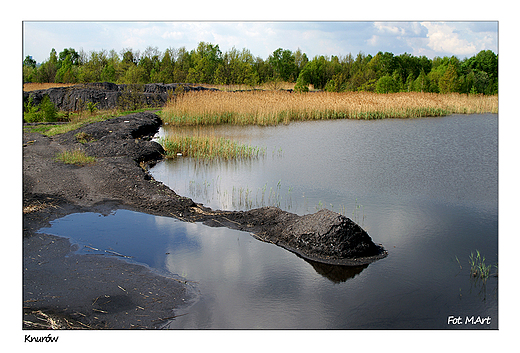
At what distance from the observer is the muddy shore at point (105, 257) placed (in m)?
4.07

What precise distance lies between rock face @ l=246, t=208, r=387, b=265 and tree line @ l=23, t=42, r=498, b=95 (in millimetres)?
25070

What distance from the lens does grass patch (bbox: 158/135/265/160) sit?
39.1ft

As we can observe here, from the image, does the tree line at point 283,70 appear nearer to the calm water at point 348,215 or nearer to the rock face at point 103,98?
the rock face at point 103,98

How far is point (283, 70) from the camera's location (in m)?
46.8

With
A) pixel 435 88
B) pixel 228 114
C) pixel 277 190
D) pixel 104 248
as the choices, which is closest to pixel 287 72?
pixel 435 88

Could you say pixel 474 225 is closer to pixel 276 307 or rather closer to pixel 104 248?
pixel 276 307

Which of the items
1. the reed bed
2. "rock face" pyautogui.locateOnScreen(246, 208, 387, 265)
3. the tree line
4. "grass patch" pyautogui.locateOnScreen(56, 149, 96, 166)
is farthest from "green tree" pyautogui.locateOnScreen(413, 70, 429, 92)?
"rock face" pyautogui.locateOnScreen(246, 208, 387, 265)

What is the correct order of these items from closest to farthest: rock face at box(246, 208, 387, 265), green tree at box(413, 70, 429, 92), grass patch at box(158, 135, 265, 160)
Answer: rock face at box(246, 208, 387, 265), grass patch at box(158, 135, 265, 160), green tree at box(413, 70, 429, 92)

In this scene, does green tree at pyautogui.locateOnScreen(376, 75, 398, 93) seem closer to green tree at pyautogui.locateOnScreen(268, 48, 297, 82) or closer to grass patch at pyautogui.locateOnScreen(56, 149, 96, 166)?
green tree at pyautogui.locateOnScreen(268, 48, 297, 82)

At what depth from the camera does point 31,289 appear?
442 cm

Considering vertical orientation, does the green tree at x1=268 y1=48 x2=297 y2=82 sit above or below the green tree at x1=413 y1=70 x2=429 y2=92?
above

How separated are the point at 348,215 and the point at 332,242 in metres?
1.57

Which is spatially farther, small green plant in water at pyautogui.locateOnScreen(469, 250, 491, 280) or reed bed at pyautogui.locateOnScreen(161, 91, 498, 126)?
reed bed at pyautogui.locateOnScreen(161, 91, 498, 126)

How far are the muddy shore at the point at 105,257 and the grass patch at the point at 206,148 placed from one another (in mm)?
1213
